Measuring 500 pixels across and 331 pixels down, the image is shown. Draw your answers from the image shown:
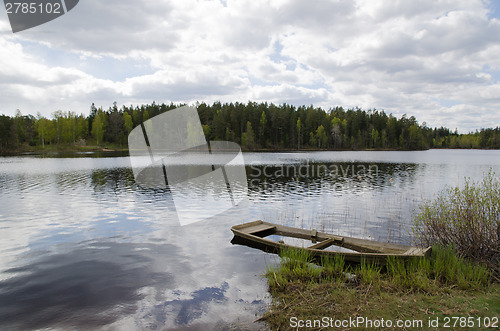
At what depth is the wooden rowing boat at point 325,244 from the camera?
10969 mm

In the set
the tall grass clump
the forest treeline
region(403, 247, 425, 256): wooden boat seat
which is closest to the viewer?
the tall grass clump

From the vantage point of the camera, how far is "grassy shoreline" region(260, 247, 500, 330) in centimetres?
727

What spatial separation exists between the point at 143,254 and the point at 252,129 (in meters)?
130

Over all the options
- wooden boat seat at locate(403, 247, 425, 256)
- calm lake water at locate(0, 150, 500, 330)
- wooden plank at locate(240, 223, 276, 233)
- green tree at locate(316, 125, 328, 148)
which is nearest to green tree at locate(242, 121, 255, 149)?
green tree at locate(316, 125, 328, 148)

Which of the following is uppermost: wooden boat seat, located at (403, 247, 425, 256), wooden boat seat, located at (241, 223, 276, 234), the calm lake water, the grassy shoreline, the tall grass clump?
the tall grass clump

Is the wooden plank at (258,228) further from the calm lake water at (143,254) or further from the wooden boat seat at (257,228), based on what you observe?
the calm lake water at (143,254)

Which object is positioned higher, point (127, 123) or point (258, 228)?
point (127, 123)

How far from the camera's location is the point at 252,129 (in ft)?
468

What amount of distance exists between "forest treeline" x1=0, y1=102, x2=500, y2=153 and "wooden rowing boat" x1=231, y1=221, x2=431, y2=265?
109 meters

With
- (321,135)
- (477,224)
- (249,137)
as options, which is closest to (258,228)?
(477,224)

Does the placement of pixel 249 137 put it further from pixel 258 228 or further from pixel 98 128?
pixel 258 228

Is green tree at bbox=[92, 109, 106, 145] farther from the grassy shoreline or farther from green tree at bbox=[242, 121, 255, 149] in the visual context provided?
the grassy shoreline

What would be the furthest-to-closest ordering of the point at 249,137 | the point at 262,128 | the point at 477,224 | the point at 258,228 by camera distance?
the point at 262,128 → the point at 249,137 → the point at 258,228 → the point at 477,224

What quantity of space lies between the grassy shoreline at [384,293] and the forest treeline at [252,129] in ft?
377
